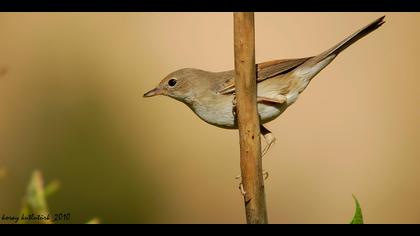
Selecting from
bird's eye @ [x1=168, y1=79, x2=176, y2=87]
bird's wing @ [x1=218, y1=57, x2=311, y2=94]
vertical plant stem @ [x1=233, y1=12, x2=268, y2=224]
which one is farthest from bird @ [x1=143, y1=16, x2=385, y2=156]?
vertical plant stem @ [x1=233, y1=12, x2=268, y2=224]

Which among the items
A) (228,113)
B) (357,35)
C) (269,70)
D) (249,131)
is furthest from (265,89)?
(249,131)

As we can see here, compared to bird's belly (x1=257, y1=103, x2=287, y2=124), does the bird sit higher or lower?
higher

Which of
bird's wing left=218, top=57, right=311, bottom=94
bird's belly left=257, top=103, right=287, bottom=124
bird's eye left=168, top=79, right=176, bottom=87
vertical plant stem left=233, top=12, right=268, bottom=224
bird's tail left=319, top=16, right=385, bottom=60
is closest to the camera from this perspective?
vertical plant stem left=233, top=12, right=268, bottom=224

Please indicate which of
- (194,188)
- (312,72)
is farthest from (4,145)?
(312,72)

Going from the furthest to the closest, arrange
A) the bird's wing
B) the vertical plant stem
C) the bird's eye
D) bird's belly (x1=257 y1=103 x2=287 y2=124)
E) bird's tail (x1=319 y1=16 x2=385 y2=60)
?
the bird's eye → the bird's wing → bird's belly (x1=257 y1=103 x2=287 y2=124) → bird's tail (x1=319 y1=16 x2=385 y2=60) → the vertical plant stem

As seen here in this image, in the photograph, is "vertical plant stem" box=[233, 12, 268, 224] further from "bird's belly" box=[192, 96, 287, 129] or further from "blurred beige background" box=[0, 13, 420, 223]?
"blurred beige background" box=[0, 13, 420, 223]

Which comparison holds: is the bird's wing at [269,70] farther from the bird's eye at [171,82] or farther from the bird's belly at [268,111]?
the bird's eye at [171,82]

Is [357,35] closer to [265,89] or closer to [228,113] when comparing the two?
[265,89]

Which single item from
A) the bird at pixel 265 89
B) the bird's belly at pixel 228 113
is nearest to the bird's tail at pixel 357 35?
the bird at pixel 265 89
